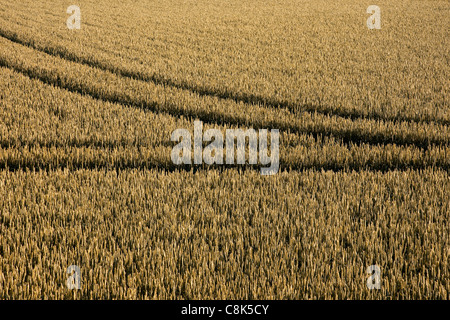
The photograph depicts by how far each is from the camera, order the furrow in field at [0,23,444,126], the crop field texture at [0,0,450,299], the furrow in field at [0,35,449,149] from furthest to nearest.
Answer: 1. the furrow in field at [0,23,444,126]
2. the furrow in field at [0,35,449,149]
3. the crop field texture at [0,0,450,299]

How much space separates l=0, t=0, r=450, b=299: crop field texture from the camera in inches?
125

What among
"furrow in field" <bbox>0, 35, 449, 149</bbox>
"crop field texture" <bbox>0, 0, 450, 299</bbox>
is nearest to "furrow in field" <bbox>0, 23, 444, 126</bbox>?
"crop field texture" <bbox>0, 0, 450, 299</bbox>

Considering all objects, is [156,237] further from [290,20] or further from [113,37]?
[290,20]

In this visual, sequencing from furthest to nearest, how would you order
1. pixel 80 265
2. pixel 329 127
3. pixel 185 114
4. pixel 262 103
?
pixel 262 103, pixel 185 114, pixel 329 127, pixel 80 265

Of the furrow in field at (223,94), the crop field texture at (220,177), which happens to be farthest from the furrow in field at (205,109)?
the furrow in field at (223,94)

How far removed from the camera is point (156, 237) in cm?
381

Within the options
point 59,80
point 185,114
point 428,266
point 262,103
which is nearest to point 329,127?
point 262,103

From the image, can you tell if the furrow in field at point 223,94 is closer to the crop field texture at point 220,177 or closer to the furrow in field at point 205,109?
the crop field texture at point 220,177

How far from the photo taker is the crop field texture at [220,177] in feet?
10.4

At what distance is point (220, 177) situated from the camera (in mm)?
5230

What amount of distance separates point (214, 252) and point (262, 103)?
18.5 ft

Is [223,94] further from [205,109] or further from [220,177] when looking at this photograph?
A: [220,177]

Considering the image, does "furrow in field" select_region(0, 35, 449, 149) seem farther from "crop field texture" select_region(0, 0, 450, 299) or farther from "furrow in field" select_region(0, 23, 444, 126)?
"furrow in field" select_region(0, 23, 444, 126)

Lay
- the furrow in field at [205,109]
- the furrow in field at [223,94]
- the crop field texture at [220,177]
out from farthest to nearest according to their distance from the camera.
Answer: the furrow in field at [223,94] < the furrow in field at [205,109] < the crop field texture at [220,177]
